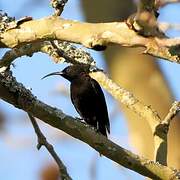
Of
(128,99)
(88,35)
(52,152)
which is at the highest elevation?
(88,35)

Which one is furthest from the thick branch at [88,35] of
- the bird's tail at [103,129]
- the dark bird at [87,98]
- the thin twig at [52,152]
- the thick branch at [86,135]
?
the dark bird at [87,98]

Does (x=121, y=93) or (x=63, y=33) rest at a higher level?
(x=63, y=33)

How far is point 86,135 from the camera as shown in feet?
7.37

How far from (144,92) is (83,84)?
0.76 m

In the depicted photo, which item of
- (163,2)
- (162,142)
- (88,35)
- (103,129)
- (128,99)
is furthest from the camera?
(103,129)

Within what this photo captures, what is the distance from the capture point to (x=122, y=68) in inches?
136

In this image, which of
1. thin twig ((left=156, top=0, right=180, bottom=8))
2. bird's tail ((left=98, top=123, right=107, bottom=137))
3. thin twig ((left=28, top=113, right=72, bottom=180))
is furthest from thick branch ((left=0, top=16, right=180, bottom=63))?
bird's tail ((left=98, top=123, right=107, bottom=137))

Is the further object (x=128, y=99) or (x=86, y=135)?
(x=128, y=99)

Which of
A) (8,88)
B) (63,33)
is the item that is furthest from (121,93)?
(63,33)

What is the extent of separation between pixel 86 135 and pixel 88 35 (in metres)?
0.68

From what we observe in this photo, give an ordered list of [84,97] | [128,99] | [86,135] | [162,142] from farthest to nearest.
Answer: [84,97], [128,99], [162,142], [86,135]

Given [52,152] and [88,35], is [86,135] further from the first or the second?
[88,35]

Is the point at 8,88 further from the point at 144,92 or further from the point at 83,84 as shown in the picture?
the point at 83,84

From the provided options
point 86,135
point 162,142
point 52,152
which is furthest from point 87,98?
point 86,135
